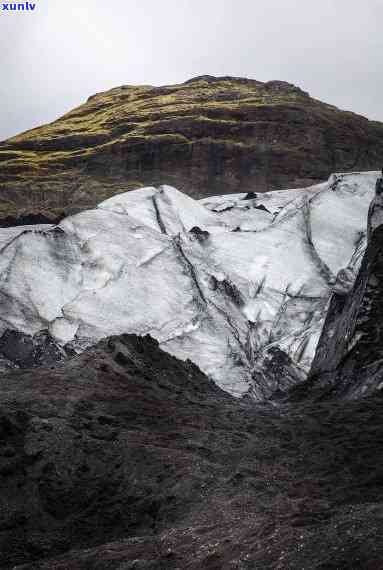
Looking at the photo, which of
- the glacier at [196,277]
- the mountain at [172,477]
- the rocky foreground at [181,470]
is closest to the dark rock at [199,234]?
the glacier at [196,277]

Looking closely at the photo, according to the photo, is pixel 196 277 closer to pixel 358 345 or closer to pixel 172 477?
pixel 358 345

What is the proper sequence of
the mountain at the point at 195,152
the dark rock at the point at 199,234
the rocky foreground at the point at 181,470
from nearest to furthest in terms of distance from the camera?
1. the rocky foreground at the point at 181,470
2. the dark rock at the point at 199,234
3. the mountain at the point at 195,152

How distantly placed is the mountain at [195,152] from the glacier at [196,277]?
17211 millimetres

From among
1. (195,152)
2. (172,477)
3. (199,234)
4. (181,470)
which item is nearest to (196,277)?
(199,234)

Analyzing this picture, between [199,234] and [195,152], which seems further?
[195,152]

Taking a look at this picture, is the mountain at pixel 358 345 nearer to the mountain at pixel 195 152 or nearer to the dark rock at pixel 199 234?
the dark rock at pixel 199 234

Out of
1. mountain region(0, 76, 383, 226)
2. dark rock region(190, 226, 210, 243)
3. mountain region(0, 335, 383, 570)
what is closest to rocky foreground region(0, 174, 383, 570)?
mountain region(0, 335, 383, 570)

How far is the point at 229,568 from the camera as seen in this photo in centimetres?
1129

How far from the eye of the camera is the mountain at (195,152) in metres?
68.1

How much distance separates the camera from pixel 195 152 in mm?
71875

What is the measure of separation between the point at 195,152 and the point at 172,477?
5833 cm

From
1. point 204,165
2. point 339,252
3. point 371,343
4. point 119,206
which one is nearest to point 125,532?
point 371,343

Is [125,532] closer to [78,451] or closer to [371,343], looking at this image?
[78,451]

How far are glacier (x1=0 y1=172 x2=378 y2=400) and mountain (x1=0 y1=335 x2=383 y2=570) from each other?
12.7 m
